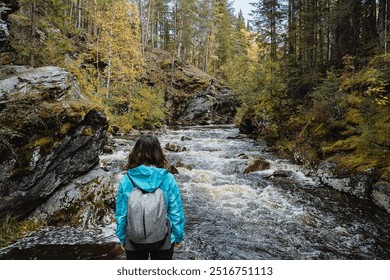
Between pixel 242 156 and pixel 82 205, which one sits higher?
pixel 242 156

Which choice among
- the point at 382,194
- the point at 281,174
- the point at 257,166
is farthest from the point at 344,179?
the point at 257,166

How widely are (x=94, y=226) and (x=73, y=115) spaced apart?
3.20 m

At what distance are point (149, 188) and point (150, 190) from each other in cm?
3

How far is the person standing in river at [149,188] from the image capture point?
124 inches

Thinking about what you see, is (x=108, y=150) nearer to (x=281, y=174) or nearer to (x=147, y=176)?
(x=281, y=174)

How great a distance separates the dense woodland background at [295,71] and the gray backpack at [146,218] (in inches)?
327

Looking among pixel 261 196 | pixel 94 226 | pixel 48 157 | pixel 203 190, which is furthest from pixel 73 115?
pixel 261 196

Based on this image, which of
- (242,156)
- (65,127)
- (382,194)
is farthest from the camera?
(242,156)

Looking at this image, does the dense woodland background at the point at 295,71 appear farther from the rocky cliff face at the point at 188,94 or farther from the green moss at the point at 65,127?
the rocky cliff face at the point at 188,94

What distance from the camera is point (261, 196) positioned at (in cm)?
996

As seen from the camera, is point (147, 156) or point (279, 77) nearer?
point (147, 156)

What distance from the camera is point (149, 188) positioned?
308 cm

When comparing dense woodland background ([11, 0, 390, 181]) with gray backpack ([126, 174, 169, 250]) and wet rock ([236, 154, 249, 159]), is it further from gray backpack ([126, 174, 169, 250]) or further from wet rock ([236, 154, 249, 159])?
gray backpack ([126, 174, 169, 250])

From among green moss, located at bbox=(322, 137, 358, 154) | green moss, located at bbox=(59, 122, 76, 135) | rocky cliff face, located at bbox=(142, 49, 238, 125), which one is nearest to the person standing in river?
green moss, located at bbox=(59, 122, 76, 135)
